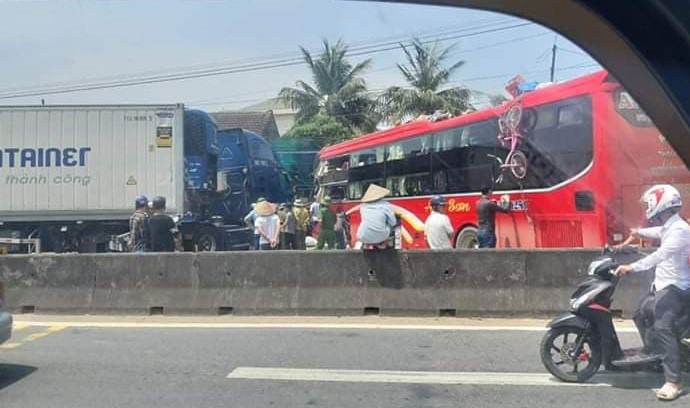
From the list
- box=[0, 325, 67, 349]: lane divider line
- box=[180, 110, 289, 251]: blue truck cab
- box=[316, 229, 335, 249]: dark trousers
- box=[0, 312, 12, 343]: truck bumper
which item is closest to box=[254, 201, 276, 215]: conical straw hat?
box=[316, 229, 335, 249]: dark trousers

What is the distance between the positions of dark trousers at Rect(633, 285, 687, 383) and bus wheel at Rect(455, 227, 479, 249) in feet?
26.4

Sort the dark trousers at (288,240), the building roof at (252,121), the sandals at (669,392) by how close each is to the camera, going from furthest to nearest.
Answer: the building roof at (252,121), the dark trousers at (288,240), the sandals at (669,392)

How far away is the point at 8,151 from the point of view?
16.9 meters

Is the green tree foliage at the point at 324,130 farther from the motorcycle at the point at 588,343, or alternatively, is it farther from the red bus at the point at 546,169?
the motorcycle at the point at 588,343

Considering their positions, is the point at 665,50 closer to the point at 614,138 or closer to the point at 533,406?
the point at 533,406

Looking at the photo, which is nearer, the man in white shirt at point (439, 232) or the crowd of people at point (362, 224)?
the crowd of people at point (362, 224)

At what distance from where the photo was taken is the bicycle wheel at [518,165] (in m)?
12.8

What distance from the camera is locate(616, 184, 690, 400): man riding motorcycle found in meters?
5.92

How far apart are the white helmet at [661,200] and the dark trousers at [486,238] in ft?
19.5

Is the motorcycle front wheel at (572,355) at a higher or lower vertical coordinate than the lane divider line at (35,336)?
higher

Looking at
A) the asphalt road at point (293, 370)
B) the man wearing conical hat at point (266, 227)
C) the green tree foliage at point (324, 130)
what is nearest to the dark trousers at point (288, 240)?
the man wearing conical hat at point (266, 227)

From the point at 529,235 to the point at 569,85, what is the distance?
2.82m

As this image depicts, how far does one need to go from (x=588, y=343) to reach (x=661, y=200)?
1.35 meters

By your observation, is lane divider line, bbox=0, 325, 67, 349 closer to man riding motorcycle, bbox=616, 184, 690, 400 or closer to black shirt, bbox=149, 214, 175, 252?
black shirt, bbox=149, 214, 175, 252
